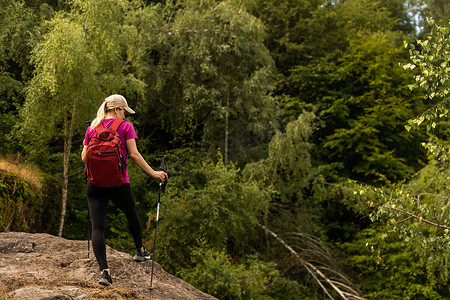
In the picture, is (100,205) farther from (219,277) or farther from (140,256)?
(219,277)

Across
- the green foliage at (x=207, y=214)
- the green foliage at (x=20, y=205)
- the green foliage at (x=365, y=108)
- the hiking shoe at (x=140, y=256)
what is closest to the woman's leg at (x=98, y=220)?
the hiking shoe at (x=140, y=256)

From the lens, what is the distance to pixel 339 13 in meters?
22.1

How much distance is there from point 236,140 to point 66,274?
1121 centimetres

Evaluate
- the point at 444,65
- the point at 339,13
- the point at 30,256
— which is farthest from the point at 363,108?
the point at 30,256

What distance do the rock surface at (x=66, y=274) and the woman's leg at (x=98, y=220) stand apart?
0.23 meters

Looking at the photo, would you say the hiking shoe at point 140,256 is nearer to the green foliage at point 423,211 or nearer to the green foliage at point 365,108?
the green foliage at point 423,211

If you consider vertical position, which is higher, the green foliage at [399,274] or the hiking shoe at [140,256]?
the hiking shoe at [140,256]

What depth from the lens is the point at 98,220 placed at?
A: 4383 mm

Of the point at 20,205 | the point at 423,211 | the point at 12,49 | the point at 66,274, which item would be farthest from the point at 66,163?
the point at 423,211

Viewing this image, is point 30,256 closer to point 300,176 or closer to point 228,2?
point 300,176

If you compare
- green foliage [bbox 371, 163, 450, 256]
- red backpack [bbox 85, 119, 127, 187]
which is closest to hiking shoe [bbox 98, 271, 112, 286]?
red backpack [bbox 85, 119, 127, 187]

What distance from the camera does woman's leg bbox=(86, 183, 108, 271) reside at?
4336 mm

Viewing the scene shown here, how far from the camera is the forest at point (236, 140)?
1110cm

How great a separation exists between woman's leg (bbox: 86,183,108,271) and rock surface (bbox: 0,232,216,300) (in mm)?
228
